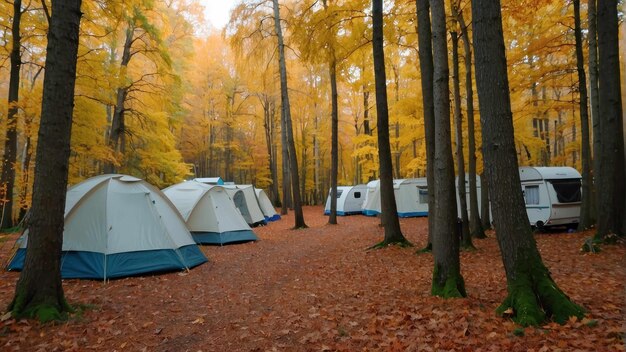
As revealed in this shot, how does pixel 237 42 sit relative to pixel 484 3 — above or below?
above

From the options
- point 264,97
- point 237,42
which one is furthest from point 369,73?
point 264,97

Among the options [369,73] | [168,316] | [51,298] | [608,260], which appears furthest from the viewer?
[369,73]

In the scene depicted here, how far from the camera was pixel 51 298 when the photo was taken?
4.39 m

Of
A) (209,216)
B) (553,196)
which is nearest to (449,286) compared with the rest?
(209,216)

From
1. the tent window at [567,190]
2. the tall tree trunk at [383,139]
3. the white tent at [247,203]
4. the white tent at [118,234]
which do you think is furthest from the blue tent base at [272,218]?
the tent window at [567,190]

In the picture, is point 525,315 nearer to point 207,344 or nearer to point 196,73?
point 207,344

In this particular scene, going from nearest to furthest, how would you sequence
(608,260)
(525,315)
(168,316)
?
(525,315), (168,316), (608,260)

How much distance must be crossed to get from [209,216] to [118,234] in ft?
13.1

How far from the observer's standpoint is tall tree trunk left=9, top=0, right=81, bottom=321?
4.32 m

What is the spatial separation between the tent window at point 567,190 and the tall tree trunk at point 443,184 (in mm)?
8734

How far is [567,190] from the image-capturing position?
37.7ft

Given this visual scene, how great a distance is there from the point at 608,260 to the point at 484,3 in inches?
221

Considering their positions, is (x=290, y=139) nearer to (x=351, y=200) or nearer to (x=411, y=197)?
(x=411, y=197)

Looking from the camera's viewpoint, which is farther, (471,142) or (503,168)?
(471,142)
